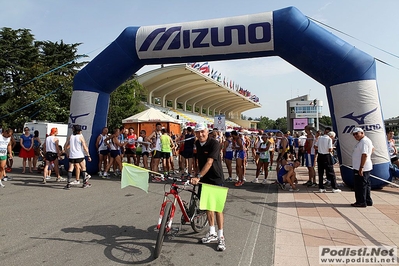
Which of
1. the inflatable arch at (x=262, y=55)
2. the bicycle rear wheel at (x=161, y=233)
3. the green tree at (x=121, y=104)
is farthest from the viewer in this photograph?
the green tree at (x=121, y=104)

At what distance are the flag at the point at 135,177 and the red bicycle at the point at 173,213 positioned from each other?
0.36 metres

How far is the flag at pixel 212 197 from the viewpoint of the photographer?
3797 mm

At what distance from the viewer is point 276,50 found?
925 cm

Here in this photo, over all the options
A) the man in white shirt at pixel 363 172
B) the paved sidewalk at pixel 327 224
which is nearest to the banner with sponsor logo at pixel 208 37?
the man in white shirt at pixel 363 172

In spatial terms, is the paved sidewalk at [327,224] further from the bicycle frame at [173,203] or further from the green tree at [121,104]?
the green tree at [121,104]

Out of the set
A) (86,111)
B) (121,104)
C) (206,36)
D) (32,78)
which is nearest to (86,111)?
(86,111)

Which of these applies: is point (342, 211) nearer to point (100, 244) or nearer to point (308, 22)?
point (100, 244)

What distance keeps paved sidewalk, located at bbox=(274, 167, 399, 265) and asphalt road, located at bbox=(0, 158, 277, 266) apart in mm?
239

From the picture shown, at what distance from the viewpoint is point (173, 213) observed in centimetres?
407

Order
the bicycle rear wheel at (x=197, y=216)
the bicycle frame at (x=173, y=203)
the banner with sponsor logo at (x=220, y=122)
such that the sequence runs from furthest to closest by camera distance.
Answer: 1. the banner with sponsor logo at (x=220, y=122)
2. the bicycle rear wheel at (x=197, y=216)
3. the bicycle frame at (x=173, y=203)

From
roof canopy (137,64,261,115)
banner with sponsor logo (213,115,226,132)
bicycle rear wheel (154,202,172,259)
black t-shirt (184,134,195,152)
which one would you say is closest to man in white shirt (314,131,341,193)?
black t-shirt (184,134,195,152)

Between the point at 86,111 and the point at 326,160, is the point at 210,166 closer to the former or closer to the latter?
the point at 326,160

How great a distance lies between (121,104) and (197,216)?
27.1 metres

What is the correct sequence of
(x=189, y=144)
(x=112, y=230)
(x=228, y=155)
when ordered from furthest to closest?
(x=189, y=144)
(x=228, y=155)
(x=112, y=230)
